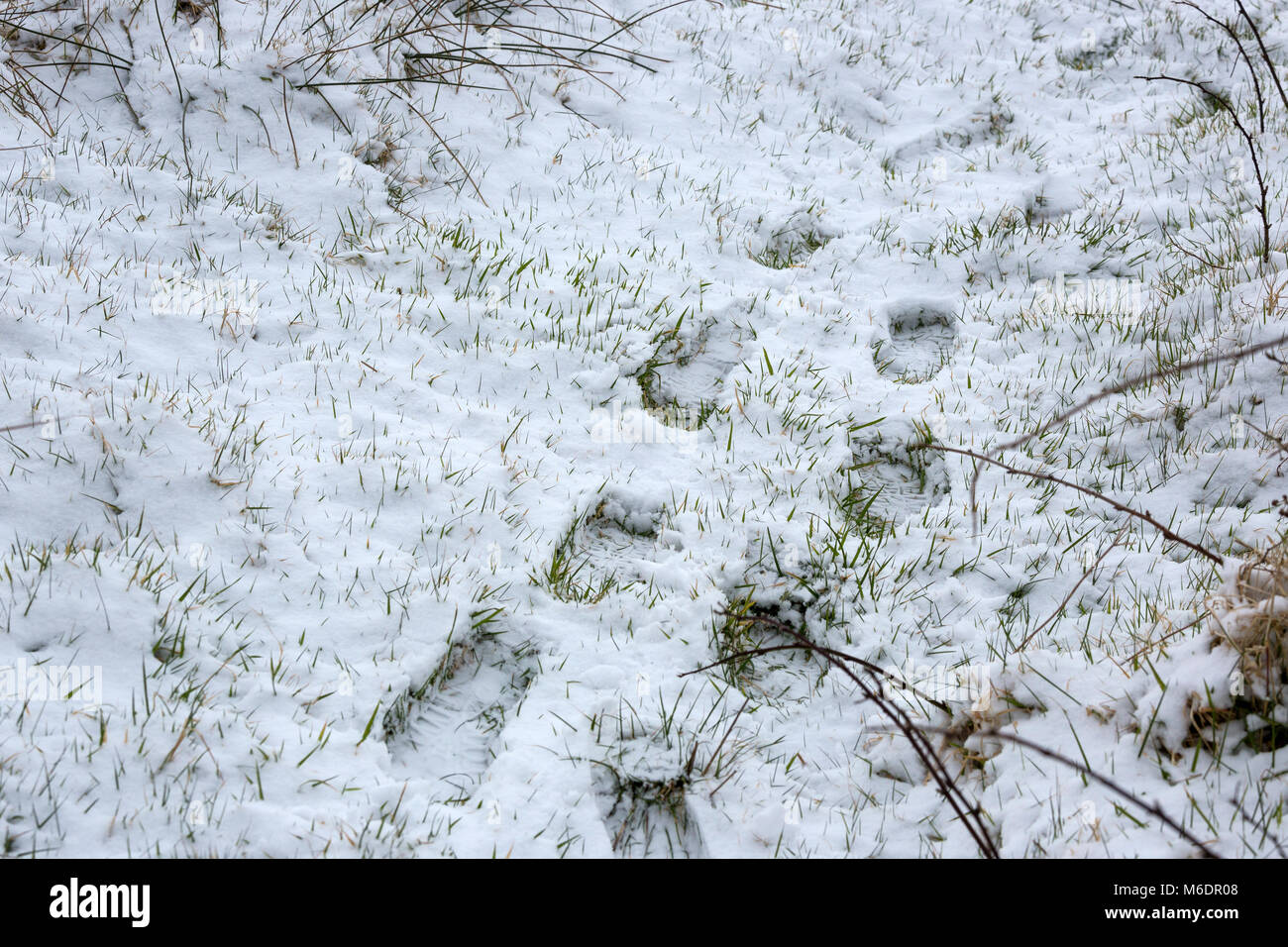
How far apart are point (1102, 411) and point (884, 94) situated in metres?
4.20

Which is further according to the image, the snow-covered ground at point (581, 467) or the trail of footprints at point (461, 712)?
the trail of footprints at point (461, 712)

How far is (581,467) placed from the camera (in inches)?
126

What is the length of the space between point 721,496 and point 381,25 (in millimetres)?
4101

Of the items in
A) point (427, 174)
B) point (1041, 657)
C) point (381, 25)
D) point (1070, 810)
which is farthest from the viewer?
point (381, 25)

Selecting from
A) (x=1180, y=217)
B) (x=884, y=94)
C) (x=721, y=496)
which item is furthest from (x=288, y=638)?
(x=884, y=94)

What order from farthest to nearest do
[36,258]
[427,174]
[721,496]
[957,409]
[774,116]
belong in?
[774,116], [427,174], [957,409], [36,258], [721,496]

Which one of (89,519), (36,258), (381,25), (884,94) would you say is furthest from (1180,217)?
(36,258)

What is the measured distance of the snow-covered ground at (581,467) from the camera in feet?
6.76

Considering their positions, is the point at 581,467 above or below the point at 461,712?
above

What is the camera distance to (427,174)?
4629 millimetres
